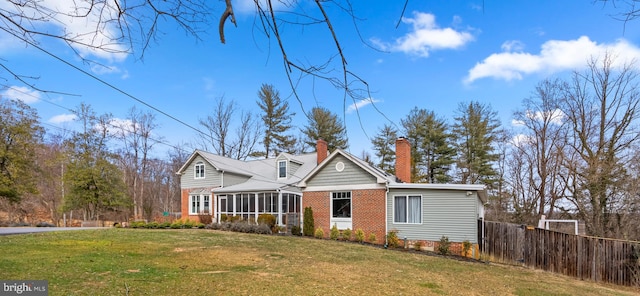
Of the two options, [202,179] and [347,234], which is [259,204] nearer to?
[202,179]

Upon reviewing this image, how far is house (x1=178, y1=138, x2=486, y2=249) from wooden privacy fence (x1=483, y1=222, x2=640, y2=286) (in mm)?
1062

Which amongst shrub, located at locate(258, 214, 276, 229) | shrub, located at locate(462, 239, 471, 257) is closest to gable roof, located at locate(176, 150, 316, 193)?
shrub, located at locate(258, 214, 276, 229)

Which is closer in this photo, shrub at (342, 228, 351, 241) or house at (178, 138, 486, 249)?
house at (178, 138, 486, 249)

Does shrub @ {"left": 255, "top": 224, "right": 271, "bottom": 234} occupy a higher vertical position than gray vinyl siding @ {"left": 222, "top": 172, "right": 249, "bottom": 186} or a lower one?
lower

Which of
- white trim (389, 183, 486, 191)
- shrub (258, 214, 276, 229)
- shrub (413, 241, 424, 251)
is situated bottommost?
shrub (413, 241, 424, 251)

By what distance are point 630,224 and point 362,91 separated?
24061 mm

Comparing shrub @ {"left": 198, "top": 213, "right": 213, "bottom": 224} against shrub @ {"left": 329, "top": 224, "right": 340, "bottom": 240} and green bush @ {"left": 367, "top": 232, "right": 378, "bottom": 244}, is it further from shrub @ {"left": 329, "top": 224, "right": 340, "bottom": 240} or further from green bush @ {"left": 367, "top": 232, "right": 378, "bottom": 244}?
green bush @ {"left": 367, "top": 232, "right": 378, "bottom": 244}

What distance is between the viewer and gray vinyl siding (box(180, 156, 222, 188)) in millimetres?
25125

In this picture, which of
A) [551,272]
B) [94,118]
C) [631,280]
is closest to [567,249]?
[551,272]

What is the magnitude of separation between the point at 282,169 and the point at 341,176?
19.9ft

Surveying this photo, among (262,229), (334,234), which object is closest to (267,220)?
(262,229)

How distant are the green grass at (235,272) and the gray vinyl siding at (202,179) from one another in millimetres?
12224

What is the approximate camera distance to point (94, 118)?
3059 cm

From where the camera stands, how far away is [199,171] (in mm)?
25938
